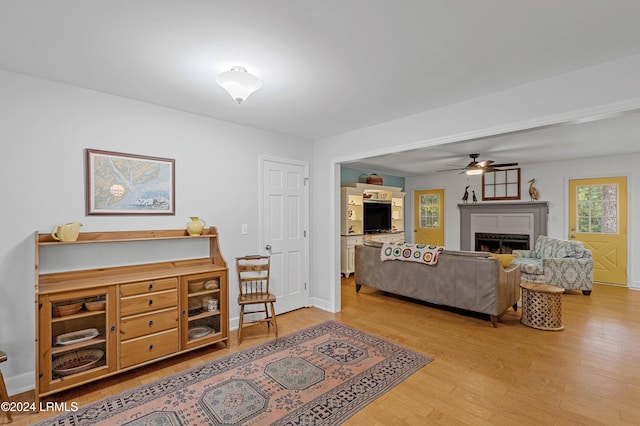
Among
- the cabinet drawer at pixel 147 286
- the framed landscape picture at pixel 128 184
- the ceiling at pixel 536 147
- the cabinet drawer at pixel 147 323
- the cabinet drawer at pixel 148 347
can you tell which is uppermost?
the ceiling at pixel 536 147

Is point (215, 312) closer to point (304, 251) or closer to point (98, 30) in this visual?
point (304, 251)

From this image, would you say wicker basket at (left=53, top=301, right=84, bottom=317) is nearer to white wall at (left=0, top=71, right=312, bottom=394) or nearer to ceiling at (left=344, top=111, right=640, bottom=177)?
white wall at (left=0, top=71, right=312, bottom=394)

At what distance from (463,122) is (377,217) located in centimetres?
435

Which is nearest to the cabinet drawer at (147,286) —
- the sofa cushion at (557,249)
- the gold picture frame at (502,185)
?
the sofa cushion at (557,249)

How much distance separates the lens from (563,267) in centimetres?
494

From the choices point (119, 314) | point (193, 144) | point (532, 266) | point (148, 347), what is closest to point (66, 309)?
point (119, 314)

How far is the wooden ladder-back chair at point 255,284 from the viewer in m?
3.27

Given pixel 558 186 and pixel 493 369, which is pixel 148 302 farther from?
pixel 558 186

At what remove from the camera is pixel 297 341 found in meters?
3.18

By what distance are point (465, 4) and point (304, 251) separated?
11.0 feet

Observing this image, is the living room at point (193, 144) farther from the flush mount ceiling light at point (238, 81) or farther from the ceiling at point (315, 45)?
the flush mount ceiling light at point (238, 81)

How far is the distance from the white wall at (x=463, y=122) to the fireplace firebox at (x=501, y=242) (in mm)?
4821

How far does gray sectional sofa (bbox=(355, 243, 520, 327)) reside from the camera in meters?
3.58

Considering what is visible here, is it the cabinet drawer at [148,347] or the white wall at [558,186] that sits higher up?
the white wall at [558,186]
